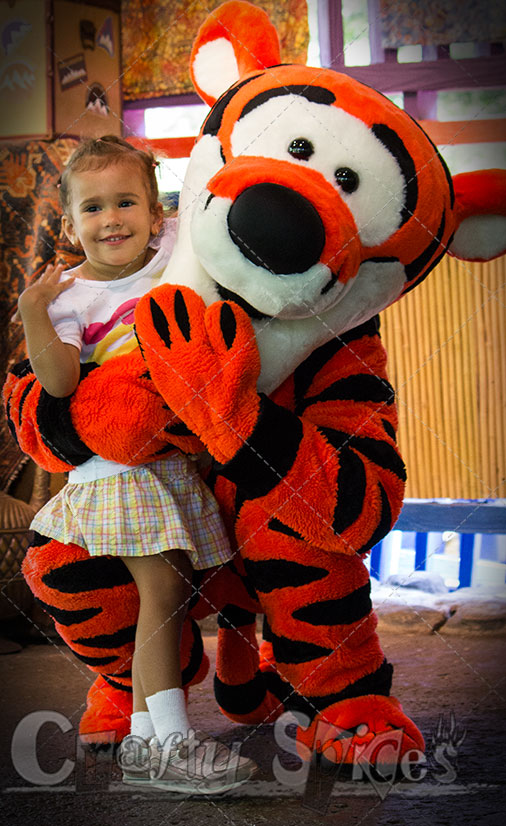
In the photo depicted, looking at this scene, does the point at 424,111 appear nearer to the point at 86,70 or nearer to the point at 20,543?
the point at 86,70

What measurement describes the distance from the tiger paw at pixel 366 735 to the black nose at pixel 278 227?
0.37 meters

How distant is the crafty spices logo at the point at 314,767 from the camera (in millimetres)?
656

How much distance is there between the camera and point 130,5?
895mm

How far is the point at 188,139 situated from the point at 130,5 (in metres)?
0.15

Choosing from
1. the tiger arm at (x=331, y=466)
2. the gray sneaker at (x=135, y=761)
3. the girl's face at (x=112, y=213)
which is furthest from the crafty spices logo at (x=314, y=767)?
the girl's face at (x=112, y=213)

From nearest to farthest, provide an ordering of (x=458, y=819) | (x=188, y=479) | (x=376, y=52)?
1. (x=458, y=819)
2. (x=188, y=479)
3. (x=376, y=52)

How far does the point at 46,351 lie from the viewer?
677 millimetres

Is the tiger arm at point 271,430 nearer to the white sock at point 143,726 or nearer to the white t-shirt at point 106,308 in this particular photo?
the white t-shirt at point 106,308

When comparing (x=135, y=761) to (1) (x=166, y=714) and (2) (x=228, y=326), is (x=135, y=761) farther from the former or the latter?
(2) (x=228, y=326)

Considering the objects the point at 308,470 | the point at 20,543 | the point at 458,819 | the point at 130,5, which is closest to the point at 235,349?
the point at 308,470

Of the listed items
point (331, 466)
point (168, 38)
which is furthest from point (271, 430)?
point (168, 38)

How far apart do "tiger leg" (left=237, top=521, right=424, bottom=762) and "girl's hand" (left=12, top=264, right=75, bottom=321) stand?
0.26m

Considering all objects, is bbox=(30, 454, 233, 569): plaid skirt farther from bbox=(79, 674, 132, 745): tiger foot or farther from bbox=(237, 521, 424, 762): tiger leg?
bbox=(79, 674, 132, 745): tiger foot

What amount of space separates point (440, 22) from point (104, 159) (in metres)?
0.35
